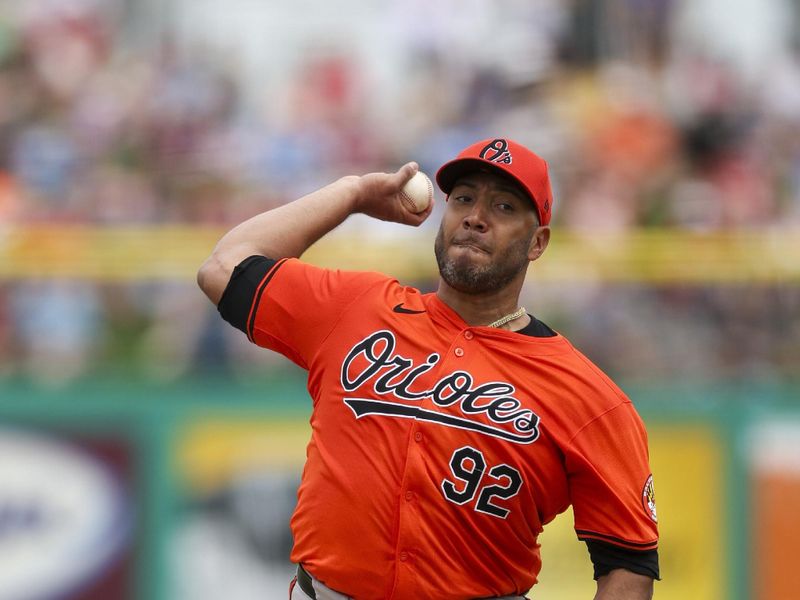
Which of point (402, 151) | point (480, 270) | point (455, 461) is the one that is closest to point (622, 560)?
point (455, 461)

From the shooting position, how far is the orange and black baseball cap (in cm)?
346

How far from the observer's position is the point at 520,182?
11.3 ft

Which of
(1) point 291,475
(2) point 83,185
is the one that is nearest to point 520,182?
(1) point 291,475

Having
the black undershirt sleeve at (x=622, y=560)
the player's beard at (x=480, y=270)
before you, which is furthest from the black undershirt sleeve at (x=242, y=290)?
the black undershirt sleeve at (x=622, y=560)

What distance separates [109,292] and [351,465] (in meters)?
4.59

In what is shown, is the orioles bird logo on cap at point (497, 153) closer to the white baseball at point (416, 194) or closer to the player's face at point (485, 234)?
the player's face at point (485, 234)

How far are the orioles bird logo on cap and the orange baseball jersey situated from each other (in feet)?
1.58

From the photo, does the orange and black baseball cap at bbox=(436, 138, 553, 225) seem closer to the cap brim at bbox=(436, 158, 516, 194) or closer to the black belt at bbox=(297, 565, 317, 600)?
the cap brim at bbox=(436, 158, 516, 194)

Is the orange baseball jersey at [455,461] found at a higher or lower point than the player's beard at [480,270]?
lower

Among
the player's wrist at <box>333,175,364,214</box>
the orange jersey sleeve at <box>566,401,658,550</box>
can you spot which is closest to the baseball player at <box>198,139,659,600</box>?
the orange jersey sleeve at <box>566,401,658,550</box>

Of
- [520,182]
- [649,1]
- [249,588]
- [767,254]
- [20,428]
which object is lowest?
[249,588]

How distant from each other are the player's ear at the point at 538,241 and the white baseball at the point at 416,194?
0.36 meters

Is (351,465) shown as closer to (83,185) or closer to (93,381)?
(93,381)

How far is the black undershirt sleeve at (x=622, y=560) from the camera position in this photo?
3.33 metres
